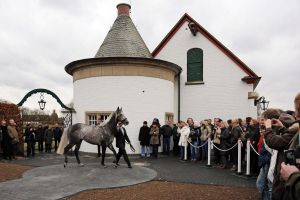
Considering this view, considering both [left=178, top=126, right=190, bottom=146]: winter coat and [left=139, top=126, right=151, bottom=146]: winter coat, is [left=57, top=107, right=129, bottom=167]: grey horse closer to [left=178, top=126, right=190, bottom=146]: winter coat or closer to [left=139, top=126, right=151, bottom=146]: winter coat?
[left=139, top=126, right=151, bottom=146]: winter coat

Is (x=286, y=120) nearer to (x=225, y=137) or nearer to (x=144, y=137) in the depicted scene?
(x=225, y=137)

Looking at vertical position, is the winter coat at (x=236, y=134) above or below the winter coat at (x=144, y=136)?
above

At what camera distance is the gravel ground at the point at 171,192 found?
22.7ft

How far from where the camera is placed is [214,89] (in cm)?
1750

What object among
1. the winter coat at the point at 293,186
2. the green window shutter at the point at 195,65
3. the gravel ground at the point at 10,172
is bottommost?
the gravel ground at the point at 10,172

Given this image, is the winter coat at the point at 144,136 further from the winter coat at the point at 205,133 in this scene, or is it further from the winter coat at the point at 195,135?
the winter coat at the point at 205,133

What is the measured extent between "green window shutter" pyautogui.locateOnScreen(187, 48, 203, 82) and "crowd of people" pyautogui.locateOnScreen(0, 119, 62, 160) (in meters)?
8.97

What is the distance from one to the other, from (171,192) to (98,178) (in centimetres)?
261

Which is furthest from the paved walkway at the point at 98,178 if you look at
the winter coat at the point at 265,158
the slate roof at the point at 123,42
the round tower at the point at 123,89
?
the slate roof at the point at 123,42

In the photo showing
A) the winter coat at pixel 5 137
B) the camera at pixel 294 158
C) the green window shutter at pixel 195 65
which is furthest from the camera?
the green window shutter at pixel 195 65

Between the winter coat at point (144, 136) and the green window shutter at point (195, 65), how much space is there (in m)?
5.72

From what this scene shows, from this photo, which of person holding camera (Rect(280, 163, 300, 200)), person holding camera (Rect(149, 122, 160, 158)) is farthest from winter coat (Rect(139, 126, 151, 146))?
person holding camera (Rect(280, 163, 300, 200))

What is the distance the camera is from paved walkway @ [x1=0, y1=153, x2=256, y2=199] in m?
7.26

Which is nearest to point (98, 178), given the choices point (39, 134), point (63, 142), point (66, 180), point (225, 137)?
point (66, 180)
